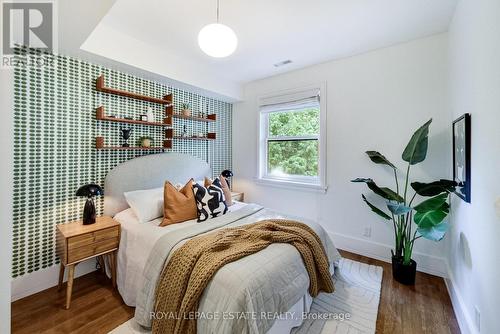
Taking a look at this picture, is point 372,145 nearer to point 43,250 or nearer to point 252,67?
point 252,67

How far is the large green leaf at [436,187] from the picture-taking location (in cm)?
195

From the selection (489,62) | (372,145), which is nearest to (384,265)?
(372,145)

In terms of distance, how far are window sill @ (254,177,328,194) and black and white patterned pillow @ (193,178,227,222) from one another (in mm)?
1332

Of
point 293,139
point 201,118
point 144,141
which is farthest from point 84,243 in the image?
point 293,139

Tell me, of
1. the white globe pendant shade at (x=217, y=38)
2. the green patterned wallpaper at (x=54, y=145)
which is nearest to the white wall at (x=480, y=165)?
the white globe pendant shade at (x=217, y=38)

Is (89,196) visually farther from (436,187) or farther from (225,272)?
(436,187)

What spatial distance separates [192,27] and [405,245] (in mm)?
3083

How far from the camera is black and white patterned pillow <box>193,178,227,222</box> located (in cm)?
231

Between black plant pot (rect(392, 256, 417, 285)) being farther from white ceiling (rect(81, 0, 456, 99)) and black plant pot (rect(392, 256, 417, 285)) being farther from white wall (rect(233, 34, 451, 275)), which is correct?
white ceiling (rect(81, 0, 456, 99))

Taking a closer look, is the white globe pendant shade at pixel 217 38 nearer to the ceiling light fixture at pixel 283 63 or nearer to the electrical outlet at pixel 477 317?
the ceiling light fixture at pixel 283 63

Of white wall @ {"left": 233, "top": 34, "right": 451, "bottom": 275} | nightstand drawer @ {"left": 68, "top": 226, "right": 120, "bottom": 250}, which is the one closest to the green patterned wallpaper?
nightstand drawer @ {"left": 68, "top": 226, "right": 120, "bottom": 250}

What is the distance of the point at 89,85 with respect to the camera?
2.36 metres

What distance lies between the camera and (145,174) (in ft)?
8.96

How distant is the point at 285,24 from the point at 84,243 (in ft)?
8.98
